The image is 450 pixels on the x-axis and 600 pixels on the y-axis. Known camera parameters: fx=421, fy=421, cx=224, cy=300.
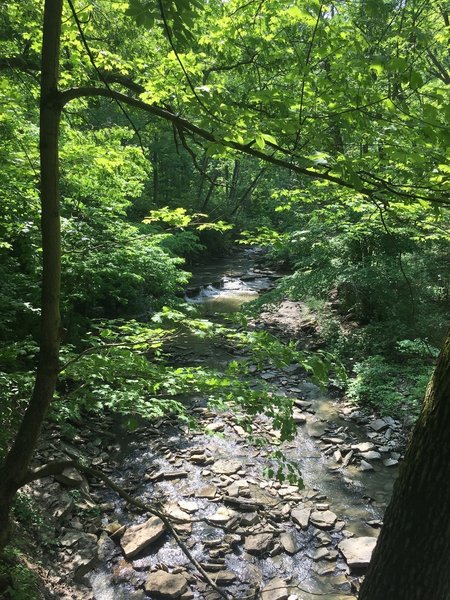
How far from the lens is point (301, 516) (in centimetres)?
539

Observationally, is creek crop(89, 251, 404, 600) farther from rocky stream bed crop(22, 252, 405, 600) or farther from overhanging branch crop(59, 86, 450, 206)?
overhanging branch crop(59, 86, 450, 206)

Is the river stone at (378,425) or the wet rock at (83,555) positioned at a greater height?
the river stone at (378,425)

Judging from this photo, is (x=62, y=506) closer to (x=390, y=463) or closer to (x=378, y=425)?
(x=390, y=463)

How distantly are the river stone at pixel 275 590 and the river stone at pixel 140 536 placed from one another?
135 cm

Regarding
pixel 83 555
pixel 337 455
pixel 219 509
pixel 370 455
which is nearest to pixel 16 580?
pixel 83 555

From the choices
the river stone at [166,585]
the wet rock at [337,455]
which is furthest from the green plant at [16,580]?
the wet rock at [337,455]

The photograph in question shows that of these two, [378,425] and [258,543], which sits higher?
[378,425]

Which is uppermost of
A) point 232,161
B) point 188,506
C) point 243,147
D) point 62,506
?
point 232,161

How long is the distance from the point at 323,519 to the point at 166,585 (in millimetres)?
2165

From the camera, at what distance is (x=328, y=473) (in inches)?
250

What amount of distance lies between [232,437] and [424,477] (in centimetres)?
466

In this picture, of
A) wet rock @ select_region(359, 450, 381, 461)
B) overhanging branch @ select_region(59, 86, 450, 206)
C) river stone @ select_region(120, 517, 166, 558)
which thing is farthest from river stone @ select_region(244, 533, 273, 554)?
overhanging branch @ select_region(59, 86, 450, 206)

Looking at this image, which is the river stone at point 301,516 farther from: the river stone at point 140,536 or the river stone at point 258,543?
the river stone at point 140,536

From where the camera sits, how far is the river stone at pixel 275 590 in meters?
4.27
